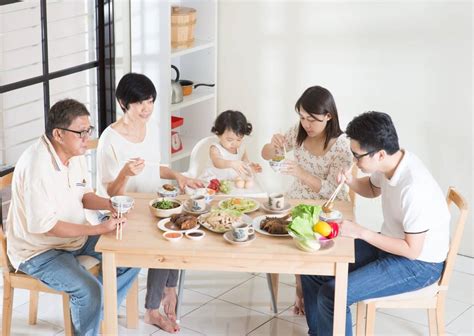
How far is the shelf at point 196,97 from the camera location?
191 inches

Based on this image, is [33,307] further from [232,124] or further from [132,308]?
[232,124]

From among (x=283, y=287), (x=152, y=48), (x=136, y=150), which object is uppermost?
(x=152, y=48)

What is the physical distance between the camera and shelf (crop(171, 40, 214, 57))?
4766 mm

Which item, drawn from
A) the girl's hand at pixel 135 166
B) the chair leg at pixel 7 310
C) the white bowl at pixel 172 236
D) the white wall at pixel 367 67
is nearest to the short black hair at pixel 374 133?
the white bowl at pixel 172 236

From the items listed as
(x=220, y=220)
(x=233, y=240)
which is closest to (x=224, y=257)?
(x=233, y=240)

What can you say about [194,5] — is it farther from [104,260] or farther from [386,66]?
[104,260]

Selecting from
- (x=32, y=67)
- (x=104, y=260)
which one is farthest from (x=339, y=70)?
(x=104, y=260)

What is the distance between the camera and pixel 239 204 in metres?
3.61

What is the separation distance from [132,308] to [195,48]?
5.38 ft

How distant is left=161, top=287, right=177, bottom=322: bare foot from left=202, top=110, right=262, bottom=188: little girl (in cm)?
57

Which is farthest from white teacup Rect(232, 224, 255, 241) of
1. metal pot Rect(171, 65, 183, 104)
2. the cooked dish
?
metal pot Rect(171, 65, 183, 104)

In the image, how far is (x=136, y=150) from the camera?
12.7 feet

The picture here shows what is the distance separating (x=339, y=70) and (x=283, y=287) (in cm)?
127

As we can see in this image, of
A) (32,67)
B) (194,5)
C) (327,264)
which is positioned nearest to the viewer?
(327,264)
